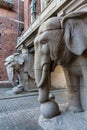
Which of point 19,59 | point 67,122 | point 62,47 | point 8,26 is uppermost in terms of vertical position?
point 8,26

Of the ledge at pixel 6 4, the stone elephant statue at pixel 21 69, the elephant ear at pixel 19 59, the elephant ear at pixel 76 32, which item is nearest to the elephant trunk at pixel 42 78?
the elephant ear at pixel 76 32

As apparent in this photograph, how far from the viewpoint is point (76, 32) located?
6.72 feet

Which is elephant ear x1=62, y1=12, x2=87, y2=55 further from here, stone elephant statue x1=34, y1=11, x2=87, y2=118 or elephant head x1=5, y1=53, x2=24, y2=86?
elephant head x1=5, y1=53, x2=24, y2=86

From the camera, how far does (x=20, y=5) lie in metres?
12.5

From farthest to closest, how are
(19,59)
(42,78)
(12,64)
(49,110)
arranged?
(19,59) < (12,64) < (49,110) < (42,78)

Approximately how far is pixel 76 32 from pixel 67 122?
109cm

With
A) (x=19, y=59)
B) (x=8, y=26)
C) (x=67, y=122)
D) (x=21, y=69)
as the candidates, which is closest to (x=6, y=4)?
(x=8, y=26)

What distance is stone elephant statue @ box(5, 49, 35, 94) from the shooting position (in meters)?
6.94

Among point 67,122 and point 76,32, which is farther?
point 67,122

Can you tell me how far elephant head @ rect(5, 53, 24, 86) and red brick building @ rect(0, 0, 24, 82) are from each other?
3.81 m

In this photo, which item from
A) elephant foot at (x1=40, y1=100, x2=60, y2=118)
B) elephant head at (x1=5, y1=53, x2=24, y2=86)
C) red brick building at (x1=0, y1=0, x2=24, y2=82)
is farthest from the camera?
red brick building at (x1=0, y1=0, x2=24, y2=82)

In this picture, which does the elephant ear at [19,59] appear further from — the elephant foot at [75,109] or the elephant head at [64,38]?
the elephant head at [64,38]

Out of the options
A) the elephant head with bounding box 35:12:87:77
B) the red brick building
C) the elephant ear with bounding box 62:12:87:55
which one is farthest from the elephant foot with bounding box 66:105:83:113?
the red brick building

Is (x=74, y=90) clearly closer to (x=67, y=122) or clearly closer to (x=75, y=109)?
(x=75, y=109)
